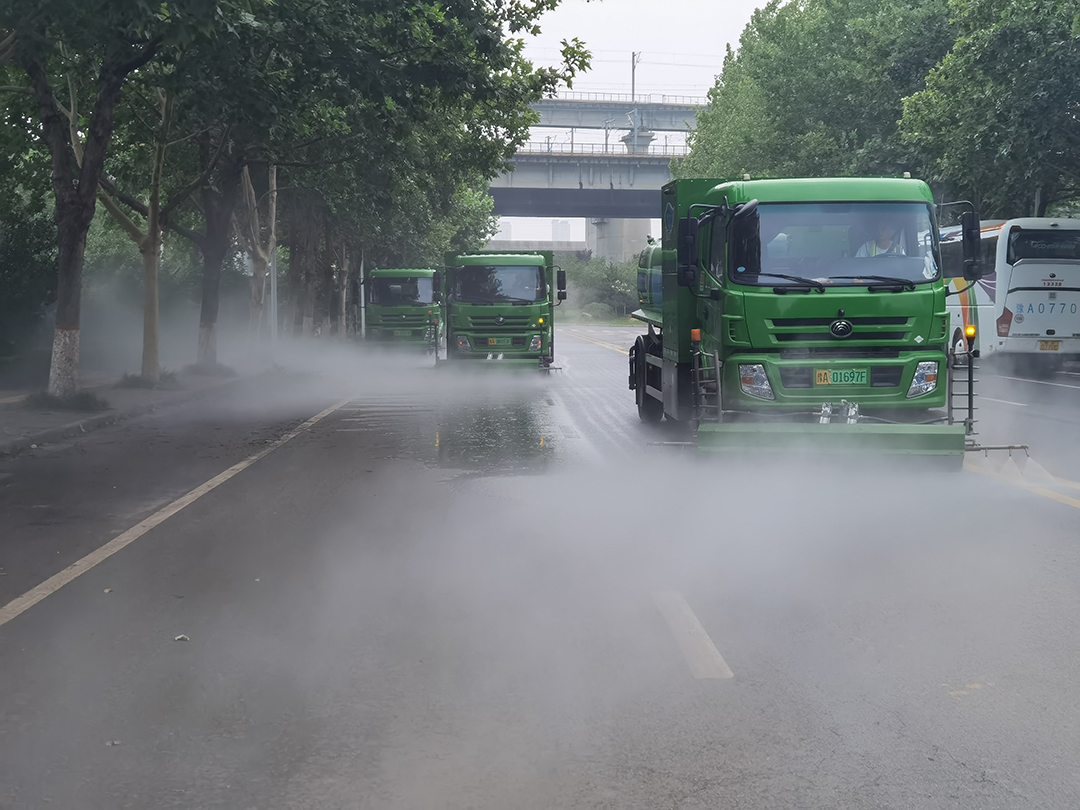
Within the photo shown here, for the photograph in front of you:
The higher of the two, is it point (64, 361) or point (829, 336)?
point (829, 336)

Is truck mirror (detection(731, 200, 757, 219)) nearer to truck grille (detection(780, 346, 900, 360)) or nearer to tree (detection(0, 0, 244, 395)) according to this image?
truck grille (detection(780, 346, 900, 360))

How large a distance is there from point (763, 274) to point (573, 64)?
13477 millimetres

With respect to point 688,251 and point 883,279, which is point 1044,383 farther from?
point 688,251

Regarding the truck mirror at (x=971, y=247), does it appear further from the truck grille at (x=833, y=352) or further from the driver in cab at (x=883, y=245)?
the truck grille at (x=833, y=352)

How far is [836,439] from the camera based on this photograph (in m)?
11.0

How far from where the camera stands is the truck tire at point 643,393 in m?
17.3

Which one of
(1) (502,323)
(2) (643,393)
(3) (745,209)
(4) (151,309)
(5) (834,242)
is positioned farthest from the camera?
(1) (502,323)

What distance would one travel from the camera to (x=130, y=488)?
1225 cm

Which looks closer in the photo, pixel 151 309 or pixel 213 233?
pixel 151 309

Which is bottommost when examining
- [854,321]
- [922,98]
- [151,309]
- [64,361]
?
[64,361]

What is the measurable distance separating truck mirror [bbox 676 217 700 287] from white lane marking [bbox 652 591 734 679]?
5.50 metres

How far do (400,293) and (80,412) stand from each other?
2285 centimetres

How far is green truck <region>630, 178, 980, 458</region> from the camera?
1170 centimetres

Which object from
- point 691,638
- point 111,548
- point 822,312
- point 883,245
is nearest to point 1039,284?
point 883,245
